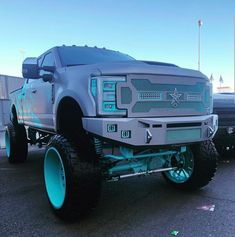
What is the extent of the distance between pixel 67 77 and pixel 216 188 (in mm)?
2848

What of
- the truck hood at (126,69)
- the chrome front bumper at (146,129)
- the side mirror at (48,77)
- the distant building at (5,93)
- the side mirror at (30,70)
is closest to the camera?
the chrome front bumper at (146,129)

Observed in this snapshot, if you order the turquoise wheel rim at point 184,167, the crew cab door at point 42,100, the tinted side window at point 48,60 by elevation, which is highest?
the tinted side window at point 48,60

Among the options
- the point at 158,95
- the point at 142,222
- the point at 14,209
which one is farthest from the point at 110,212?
the point at 158,95

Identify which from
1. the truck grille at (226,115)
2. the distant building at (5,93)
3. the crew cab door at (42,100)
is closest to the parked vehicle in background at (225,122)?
the truck grille at (226,115)

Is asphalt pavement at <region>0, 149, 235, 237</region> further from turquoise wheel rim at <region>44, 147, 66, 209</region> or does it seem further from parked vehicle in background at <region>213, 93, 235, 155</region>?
parked vehicle in background at <region>213, 93, 235, 155</region>

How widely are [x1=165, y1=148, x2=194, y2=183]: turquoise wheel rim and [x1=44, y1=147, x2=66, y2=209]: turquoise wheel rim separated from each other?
172cm

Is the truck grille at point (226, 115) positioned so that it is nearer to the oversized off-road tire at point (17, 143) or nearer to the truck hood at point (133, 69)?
the truck hood at point (133, 69)

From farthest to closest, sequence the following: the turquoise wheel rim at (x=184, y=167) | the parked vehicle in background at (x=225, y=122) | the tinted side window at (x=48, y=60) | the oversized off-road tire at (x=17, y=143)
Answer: the oversized off-road tire at (x=17, y=143)
the parked vehicle in background at (x=225, y=122)
the tinted side window at (x=48, y=60)
the turquoise wheel rim at (x=184, y=167)

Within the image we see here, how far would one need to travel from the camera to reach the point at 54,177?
→ 3.96 metres

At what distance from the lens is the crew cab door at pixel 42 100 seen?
4.42 meters

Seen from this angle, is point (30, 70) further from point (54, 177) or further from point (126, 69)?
point (126, 69)

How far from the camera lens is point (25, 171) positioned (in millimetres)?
6176

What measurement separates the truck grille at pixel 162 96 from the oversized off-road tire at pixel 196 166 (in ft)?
2.57

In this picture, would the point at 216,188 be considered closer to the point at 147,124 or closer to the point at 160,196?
the point at 160,196
